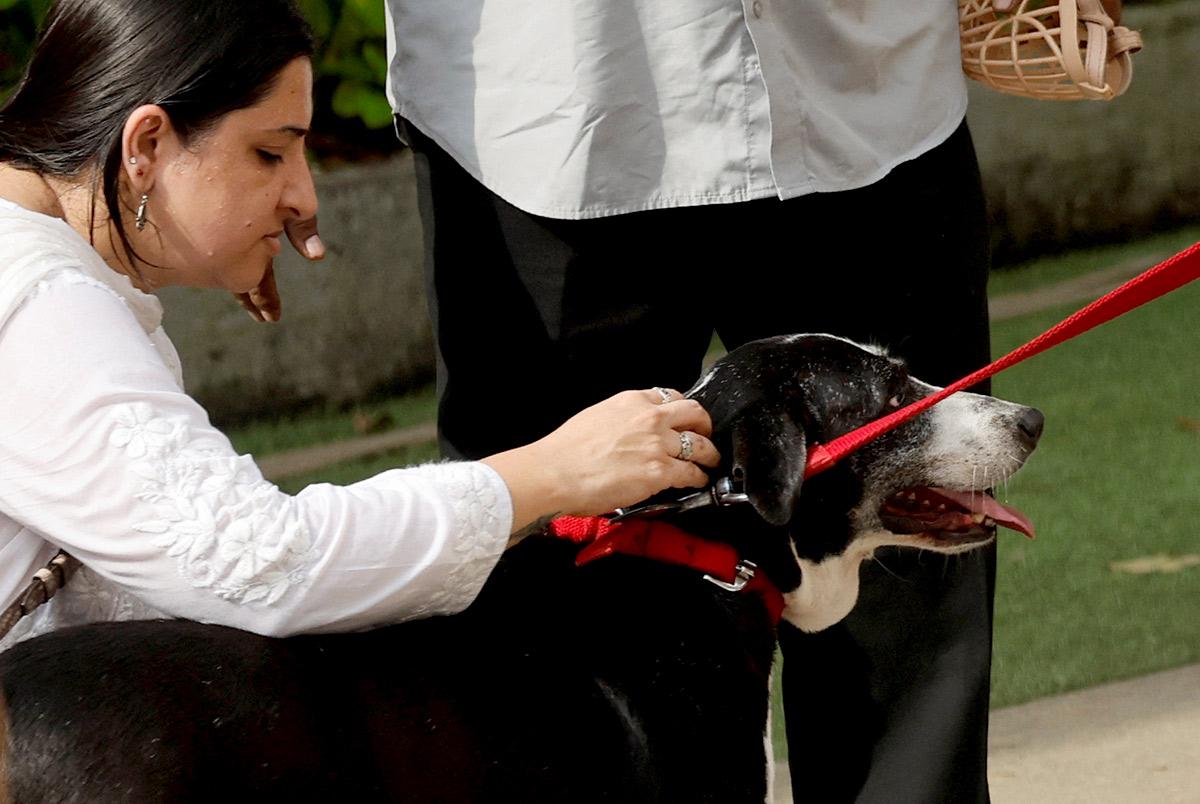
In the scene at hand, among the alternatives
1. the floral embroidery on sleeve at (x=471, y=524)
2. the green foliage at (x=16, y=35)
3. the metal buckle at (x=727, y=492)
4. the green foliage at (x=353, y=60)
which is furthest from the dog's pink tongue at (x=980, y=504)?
the green foliage at (x=16, y=35)

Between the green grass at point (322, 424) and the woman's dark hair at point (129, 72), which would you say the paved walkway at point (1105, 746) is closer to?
the woman's dark hair at point (129, 72)

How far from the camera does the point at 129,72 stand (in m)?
2.30

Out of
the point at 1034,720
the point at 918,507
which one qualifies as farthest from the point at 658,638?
the point at 1034,720

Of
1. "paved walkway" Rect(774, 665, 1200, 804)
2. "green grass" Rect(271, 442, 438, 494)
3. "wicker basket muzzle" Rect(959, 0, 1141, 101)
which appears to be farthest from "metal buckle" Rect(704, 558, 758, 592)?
"green grass" Rect(271, 442, 438, 494)

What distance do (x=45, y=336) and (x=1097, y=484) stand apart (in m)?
3.64

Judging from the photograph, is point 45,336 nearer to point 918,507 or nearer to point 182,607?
point 182,607

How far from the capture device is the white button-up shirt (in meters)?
2.64

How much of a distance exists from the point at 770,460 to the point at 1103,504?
2623mm

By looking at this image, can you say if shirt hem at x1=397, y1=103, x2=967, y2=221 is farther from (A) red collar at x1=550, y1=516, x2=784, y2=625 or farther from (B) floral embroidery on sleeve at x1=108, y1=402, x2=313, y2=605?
(B) floral embroidery on sleeve at x1=108, y1=402, x2=313, y2=605

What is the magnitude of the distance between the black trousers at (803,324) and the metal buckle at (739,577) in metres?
0.35

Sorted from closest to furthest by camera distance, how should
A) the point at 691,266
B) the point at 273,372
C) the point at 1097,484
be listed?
the point at 691,266, the point at 1097,484, the point at 273,372

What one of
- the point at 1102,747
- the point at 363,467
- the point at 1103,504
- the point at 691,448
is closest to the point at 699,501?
the point at 691,448

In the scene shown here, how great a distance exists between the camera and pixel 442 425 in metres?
2.96

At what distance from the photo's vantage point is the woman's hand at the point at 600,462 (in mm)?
2248
